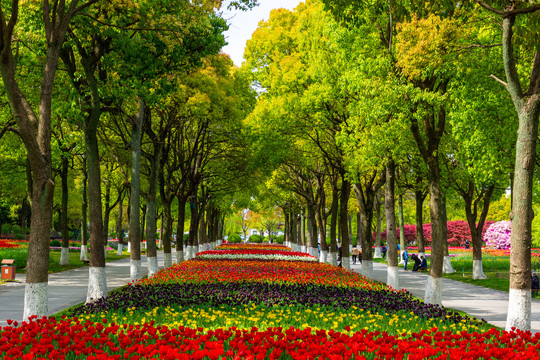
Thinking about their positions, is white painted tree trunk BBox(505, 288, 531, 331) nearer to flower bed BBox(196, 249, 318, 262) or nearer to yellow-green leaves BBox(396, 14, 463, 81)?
yellow-green leaves BBox(396, 14, 463, 81)

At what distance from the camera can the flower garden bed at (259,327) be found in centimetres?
498

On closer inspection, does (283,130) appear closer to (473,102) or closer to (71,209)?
(473,102)

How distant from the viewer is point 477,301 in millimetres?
15336

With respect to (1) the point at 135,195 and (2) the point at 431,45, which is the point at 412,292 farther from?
(1) the point at 135,195

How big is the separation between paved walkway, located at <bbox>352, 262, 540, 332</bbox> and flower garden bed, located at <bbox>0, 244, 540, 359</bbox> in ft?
8.12

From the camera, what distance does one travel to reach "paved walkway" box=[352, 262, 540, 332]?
39.6ft

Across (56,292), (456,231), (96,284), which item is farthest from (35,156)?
(456,231)

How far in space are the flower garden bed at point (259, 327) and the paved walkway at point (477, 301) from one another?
248 centimetres

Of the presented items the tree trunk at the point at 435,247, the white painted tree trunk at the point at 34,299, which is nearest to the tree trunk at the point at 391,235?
the tree trunk at the point at 435,247

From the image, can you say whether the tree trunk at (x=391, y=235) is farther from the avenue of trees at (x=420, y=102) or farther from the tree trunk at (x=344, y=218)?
the tree trunk at (x=344, y=218)

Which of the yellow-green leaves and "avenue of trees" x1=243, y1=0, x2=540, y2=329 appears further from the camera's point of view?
the yellow-green leaves

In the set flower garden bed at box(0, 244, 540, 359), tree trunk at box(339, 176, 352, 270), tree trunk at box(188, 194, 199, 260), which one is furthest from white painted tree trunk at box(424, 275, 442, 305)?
tree trunk at box(188, 194, 199, 260)

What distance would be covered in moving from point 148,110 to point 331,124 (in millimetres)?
8204

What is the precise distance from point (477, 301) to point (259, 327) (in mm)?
10583
